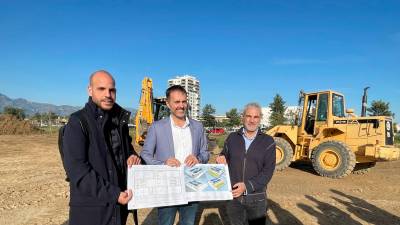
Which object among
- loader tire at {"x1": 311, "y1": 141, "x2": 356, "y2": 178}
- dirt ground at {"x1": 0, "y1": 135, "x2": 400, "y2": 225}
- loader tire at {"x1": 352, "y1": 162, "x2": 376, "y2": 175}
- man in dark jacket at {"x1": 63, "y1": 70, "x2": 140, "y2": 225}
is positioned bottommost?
dirt ground at {"x1": 0, "y1": 135, "x2": 400, "y2": 225}

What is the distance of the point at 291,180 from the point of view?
32.4ft

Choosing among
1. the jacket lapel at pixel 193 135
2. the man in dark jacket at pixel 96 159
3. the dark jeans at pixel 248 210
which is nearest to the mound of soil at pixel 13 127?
the jacket lapel at pixel 193 135

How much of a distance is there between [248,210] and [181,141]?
35.9 inches

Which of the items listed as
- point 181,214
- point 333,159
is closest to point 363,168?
point 333,159

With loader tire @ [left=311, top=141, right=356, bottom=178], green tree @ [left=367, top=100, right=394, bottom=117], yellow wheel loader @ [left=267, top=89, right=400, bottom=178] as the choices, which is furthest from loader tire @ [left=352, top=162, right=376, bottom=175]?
green tree @ [left=367, top=100, right=394, bottom=117]

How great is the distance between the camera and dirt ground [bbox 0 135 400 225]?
19.9 feet

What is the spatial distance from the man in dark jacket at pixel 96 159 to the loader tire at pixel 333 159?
8.62 metres

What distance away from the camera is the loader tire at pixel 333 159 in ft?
32.7

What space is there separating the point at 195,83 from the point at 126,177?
140 m

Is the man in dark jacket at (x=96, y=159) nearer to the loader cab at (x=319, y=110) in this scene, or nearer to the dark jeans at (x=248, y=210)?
the dark jeans at (x=248, y=210)

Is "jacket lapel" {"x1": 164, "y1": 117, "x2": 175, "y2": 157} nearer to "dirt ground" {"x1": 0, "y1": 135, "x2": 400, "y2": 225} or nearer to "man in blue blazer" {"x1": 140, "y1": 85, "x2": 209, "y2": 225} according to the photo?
"man in blue blazer" {"x1": 140, "y1": 85, "x2": 209, "y2": 225}

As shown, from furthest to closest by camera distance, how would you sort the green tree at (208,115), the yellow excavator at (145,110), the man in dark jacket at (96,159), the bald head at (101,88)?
the green tree at (208,115), the yellow excavator at (145,110), the bald head at (101,88), the man in dark jacket at (96,159)

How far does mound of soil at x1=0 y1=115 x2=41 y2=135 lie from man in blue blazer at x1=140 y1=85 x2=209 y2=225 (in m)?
33.4

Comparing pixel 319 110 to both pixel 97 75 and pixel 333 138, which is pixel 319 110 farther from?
pixel 97 75
